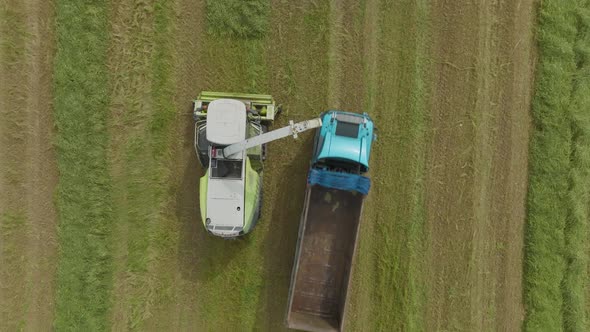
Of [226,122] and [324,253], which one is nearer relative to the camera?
[226,122]

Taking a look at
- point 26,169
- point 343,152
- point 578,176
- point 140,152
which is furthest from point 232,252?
point 578,176

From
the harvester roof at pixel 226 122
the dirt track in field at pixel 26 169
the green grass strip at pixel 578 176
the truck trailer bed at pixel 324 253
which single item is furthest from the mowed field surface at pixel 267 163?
the harvester roof at pixel 226 122

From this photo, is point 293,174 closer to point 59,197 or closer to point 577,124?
point 59,197

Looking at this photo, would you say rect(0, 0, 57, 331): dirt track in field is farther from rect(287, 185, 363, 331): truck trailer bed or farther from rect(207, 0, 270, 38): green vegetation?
rect(287, 185, 363, 331): truck trailer bed

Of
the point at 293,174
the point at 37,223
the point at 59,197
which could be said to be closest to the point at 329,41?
the point at 293,174

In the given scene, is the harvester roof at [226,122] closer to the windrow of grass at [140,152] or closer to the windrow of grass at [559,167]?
the windrow of grass at [140,152]

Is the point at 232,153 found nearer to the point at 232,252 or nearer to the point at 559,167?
the point at 232,252

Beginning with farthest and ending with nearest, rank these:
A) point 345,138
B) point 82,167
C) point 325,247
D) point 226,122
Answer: point 82,167, point 325,247, point 345,138, point 226,122
